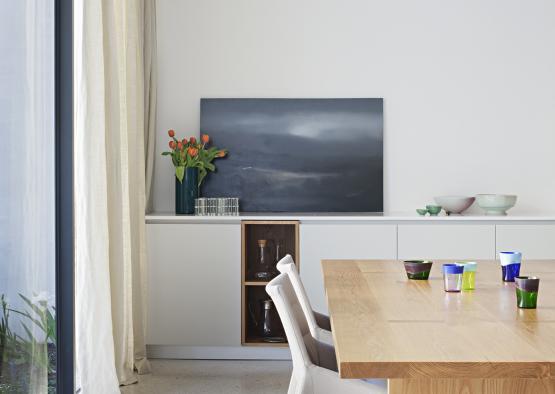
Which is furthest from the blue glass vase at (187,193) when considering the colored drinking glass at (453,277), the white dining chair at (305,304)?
the colored drinking glass at (453,277)

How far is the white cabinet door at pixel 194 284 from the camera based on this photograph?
513 centimetres

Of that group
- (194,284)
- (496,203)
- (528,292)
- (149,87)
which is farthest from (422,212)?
(528,292)

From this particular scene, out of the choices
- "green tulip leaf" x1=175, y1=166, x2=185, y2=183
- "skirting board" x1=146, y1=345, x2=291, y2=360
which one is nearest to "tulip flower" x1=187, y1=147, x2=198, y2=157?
"green tulip leaf" x1=175, y1=166, x2=185, y2=183

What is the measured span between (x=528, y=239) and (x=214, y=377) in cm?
221

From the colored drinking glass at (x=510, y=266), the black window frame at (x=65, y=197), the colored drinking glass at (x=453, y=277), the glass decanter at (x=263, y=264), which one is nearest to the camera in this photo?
the colored drinking glass at (x=453, y=277)

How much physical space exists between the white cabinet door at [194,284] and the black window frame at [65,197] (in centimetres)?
129

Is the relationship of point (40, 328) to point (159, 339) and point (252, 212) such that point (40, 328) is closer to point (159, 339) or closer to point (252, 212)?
point (159, 339)

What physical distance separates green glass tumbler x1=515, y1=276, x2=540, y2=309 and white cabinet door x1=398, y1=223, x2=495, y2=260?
2.67m

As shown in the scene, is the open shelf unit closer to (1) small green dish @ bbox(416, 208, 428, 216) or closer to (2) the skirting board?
(2) the skirting board

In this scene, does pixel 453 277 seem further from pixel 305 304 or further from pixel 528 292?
pixel 305 304

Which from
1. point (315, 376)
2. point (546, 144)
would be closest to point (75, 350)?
point (315, 376)

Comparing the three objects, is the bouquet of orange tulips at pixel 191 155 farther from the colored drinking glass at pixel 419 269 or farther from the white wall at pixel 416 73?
the colored drinking glass at pixel 419 269

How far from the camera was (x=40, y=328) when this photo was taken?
3408 millimetres

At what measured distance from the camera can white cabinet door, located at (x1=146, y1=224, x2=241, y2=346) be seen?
5.13 metres
